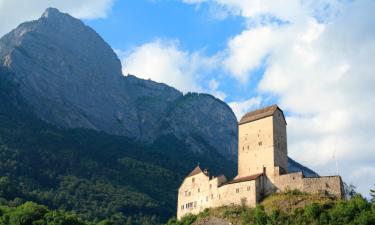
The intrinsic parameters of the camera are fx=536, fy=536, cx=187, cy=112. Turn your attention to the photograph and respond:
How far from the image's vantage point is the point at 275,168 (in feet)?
307

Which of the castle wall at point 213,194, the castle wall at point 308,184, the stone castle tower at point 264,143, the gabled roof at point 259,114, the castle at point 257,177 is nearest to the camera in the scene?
the castle wall at point 308,184

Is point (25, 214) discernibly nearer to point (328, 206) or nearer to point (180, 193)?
point (180, 193)

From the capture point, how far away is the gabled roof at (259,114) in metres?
98.6

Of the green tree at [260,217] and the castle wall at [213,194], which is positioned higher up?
the castle wall at [213,194]

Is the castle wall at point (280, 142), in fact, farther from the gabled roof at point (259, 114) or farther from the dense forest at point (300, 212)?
the dense forest at point (300, 212)

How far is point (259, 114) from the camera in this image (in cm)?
10062

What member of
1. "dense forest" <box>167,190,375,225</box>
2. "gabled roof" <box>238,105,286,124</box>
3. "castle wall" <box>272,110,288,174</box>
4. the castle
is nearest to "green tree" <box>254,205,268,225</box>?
"dense forest" <box>167,190,375,225</box>

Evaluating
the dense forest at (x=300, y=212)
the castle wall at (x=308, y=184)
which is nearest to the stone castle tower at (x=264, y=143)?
the castle wall at (x=308, y=184)

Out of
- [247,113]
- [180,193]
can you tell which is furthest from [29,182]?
[247,113]

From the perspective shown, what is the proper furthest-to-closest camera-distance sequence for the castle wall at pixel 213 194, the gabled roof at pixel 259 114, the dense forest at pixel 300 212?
the gabled roof at pixel 259 114, the castle wall at pixel 213 194, the dense forest at pixel 300 212

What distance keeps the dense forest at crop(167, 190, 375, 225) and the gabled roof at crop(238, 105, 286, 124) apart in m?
15.9

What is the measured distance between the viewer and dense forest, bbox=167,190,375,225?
79.6m

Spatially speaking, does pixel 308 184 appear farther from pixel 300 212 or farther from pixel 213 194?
pixel 213 194

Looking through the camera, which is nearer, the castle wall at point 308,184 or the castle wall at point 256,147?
the castle wall at point 308,184
